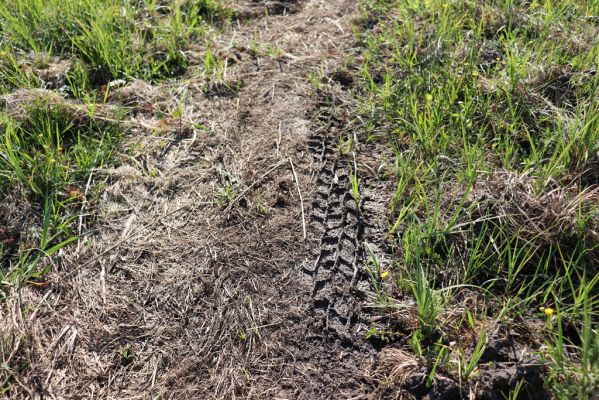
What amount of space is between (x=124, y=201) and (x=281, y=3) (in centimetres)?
202

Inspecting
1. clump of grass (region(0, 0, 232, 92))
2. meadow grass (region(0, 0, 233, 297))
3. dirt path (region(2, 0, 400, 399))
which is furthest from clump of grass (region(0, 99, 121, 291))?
clump of grass (region(0, 0, 232, 92))

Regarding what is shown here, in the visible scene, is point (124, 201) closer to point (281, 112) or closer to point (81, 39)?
point (281, 112)

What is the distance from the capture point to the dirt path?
6.05ft

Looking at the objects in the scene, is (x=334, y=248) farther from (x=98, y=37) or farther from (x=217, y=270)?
(x=98, y=37)

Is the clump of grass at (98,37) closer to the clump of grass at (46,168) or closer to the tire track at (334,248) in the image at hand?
the clump of grass at (46,168)

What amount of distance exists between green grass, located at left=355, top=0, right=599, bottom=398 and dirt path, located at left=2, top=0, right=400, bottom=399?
284 mm

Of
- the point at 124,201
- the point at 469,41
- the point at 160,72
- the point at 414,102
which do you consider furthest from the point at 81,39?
the point at 469,41

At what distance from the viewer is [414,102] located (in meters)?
2.67

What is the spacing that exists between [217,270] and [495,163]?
4.59 feet

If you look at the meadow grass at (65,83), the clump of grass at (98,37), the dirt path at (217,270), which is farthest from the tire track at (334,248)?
the clump of grass at (98,37)

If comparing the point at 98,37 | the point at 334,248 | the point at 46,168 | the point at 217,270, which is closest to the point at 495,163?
the point at 334,248

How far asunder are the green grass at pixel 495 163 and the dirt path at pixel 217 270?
284 millimetres

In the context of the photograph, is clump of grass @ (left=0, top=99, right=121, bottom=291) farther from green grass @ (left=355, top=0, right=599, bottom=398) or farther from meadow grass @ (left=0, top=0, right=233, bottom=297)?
green grass @ (left=355, top=0, right=599, bottom=398)

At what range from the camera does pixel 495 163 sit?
2373mm
